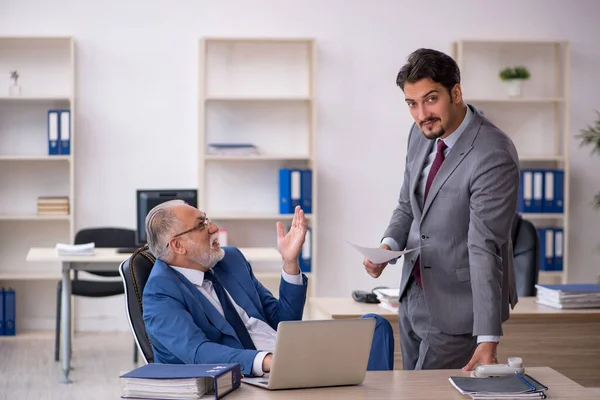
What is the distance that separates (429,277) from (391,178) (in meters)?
4.11

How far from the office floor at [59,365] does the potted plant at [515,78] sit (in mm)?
3502

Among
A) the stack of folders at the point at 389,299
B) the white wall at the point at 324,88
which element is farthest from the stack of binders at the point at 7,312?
the stack of folders at the point at 389,299

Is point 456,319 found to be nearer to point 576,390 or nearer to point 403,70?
point 576,390

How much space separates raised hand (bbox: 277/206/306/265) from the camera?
273cm

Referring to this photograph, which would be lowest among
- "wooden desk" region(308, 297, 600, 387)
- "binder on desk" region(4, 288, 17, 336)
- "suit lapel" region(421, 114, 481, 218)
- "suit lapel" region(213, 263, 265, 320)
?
"binder on desk" region(4, 288, 17, 336)

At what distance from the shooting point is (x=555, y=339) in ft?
12.6

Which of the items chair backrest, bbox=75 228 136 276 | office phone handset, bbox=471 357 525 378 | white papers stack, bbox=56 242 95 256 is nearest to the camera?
office phone handset, bbox=471 357 525 378

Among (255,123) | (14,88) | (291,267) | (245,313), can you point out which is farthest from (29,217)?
(291,267)

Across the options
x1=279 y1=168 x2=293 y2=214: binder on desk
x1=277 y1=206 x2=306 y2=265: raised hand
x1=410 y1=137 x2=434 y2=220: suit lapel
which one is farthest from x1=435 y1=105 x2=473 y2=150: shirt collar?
x1=279 y1=168 x2=293 y2=214: binder on desk

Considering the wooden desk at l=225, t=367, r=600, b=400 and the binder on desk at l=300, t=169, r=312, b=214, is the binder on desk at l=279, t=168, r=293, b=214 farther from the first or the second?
the wooden desk at l=225, t=367, r=600, b=400

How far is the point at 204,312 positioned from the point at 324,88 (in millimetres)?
4157

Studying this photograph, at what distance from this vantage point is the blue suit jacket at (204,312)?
2512mm

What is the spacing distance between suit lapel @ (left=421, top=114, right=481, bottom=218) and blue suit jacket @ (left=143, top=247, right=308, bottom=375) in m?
0.64

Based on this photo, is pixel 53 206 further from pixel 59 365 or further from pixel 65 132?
pixel 59 365
